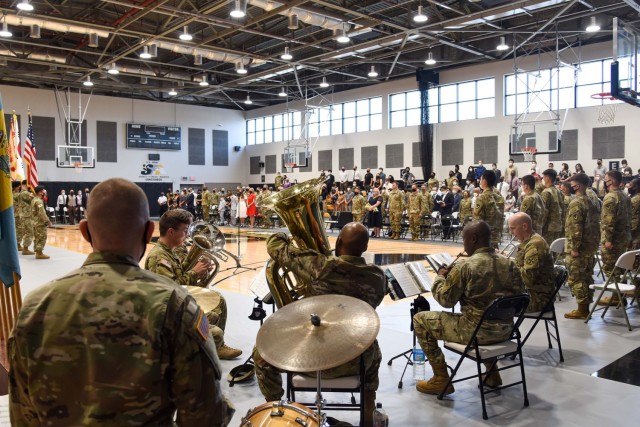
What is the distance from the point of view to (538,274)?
5.22 meters

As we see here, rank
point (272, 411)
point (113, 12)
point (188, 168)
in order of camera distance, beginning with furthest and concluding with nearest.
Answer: point (188, 168)
point (113, 12)
point (272, 411)

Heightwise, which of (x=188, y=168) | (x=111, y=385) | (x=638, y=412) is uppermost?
(x=188, y=168)

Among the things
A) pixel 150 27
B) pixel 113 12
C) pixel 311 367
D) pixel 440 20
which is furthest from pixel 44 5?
pixel 311 367

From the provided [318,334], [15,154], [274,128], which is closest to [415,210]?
[15,154]

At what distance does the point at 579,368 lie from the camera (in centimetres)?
495

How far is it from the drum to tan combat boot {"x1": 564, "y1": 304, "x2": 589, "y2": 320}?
552 centimetres

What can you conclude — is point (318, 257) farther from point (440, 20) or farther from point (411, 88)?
point (411, 88)

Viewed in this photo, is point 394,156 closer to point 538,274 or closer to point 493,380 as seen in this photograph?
point 538,274

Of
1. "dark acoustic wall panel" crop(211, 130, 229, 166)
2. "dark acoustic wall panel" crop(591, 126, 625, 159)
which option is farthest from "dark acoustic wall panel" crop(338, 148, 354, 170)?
"dark acoustic wall panel" crop(591, 126, 625, 159)

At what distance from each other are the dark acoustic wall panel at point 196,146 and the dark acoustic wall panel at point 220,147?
0.86 metres

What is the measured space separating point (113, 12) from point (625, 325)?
18281 millimetres

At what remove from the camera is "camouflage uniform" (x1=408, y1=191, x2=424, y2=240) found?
17.3 m

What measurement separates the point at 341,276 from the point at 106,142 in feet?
95.3

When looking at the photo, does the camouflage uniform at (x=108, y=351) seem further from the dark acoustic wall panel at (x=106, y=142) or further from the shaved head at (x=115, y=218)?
the dark acoustic wall panel at (x=106, y=142)
